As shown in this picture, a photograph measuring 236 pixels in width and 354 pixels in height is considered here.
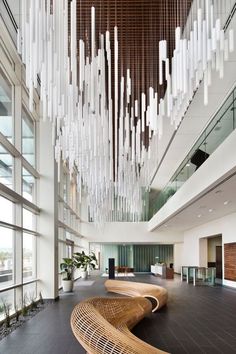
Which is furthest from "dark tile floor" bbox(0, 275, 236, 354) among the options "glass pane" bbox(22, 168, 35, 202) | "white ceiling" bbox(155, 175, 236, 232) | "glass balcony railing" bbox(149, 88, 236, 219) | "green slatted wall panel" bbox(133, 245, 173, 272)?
"green slatted wall panel" bbox(133, 245, 173, 272)

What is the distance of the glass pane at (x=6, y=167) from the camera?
11023mm

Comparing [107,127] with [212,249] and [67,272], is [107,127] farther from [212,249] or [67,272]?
[212,249]

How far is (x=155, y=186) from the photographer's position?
32875 millimetres

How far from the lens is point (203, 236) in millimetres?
26344

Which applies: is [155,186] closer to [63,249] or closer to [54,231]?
[63,249]

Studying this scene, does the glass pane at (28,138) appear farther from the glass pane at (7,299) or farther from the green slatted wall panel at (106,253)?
the green slatted wall panel at (106,253)

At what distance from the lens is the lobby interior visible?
6.25 m

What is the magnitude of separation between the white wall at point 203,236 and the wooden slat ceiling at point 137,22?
1136 centimetres

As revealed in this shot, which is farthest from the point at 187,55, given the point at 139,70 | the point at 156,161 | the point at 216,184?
the point at 156,161

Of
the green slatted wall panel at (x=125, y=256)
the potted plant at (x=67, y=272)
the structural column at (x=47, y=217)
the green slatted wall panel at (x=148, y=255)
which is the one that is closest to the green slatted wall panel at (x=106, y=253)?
the green slatted wall panel at (x=125, y=256)

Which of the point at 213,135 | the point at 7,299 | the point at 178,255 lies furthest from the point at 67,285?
the point at 178,255

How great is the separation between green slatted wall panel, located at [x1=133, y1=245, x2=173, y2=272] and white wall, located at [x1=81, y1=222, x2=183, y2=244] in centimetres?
654

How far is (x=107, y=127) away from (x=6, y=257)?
3.95 meters

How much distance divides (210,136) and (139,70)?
113 inches
